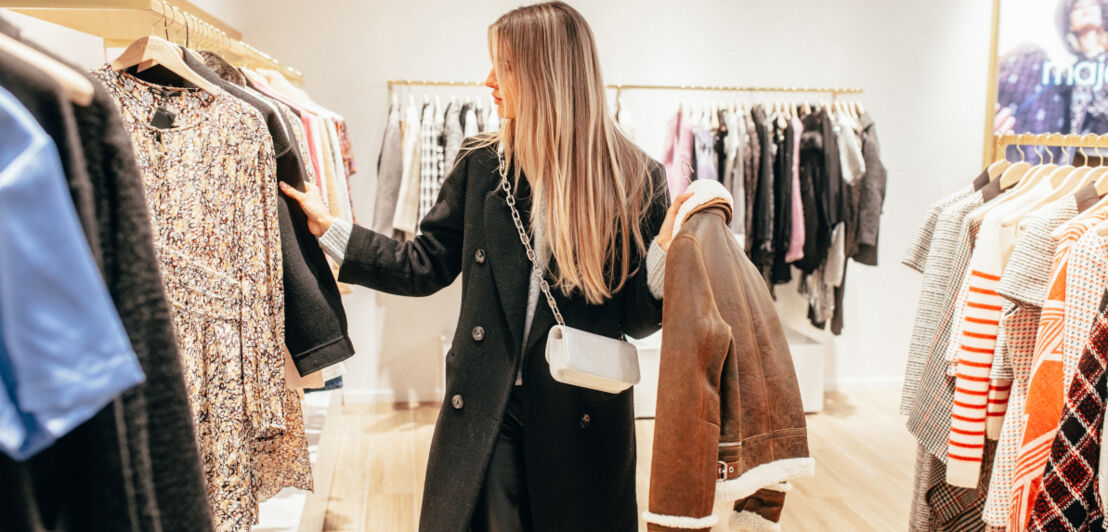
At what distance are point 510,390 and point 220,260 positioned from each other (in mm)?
603

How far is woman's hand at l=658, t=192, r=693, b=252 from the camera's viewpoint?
5.01ft

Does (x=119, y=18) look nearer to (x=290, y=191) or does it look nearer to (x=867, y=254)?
(x=290, y=191)

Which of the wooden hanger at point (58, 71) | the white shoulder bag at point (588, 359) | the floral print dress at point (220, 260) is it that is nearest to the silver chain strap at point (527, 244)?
the white shoulder bag at point (588, 359)

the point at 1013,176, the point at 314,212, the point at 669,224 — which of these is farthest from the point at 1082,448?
the point at 314,212

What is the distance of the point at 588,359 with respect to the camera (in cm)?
154

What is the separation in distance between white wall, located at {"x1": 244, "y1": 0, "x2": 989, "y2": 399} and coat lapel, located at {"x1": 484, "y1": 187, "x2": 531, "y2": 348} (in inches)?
109

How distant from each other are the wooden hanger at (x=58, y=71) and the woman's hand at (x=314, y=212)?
38.5 inches

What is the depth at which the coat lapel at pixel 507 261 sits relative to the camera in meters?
1.70

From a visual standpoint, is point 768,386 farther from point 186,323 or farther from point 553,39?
point 186,323

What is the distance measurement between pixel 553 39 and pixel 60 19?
106 cm

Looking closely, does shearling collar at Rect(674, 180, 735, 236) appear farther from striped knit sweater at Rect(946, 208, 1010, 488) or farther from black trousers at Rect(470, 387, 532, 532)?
striped knit sweater at Rect(946, 208, 1010, 488)

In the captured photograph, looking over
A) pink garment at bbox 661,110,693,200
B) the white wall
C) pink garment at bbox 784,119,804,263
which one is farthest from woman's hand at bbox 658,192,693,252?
the white wall

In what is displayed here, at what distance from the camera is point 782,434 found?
1.39 m

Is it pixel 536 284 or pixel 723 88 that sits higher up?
pixel 723 88
